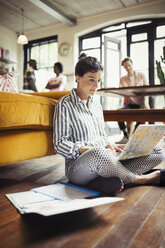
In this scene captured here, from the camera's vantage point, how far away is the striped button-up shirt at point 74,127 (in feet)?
3.82

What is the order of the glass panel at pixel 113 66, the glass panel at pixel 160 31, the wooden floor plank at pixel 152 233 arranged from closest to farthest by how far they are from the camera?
the wooden floor plank at pixel 152 233 < the glass panel at pixel 160 31 < the glass panel at pixel 113 66

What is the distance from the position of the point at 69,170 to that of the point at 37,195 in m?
0.24

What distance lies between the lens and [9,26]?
20.8 ft

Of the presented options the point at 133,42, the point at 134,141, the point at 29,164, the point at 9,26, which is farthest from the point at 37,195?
the point at 9,26

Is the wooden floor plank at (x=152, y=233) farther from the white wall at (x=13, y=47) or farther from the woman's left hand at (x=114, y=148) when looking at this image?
the white wall at (x=13, y=47)

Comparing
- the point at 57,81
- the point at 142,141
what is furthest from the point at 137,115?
the point at 57,81

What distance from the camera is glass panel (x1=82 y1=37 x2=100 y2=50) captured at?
19.5ft

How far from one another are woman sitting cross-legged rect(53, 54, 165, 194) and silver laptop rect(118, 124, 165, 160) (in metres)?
0.06

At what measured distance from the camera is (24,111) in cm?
129

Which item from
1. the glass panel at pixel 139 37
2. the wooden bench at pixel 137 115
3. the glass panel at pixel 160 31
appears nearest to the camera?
the wooden bench at pixel 137 115

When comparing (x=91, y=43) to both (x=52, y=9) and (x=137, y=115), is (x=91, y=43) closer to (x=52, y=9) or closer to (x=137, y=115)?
(x=52, y=9)

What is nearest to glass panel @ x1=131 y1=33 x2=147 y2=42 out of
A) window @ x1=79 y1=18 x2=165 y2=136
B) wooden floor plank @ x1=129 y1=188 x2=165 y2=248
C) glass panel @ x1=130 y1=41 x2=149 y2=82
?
window @ x1=79 y1=18 x2=165 y2=136

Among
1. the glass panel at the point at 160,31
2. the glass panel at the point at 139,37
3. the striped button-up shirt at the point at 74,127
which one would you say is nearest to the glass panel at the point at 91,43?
the glass panel at the point at 139,37

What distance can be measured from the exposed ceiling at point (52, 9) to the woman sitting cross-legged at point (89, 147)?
4.20m
